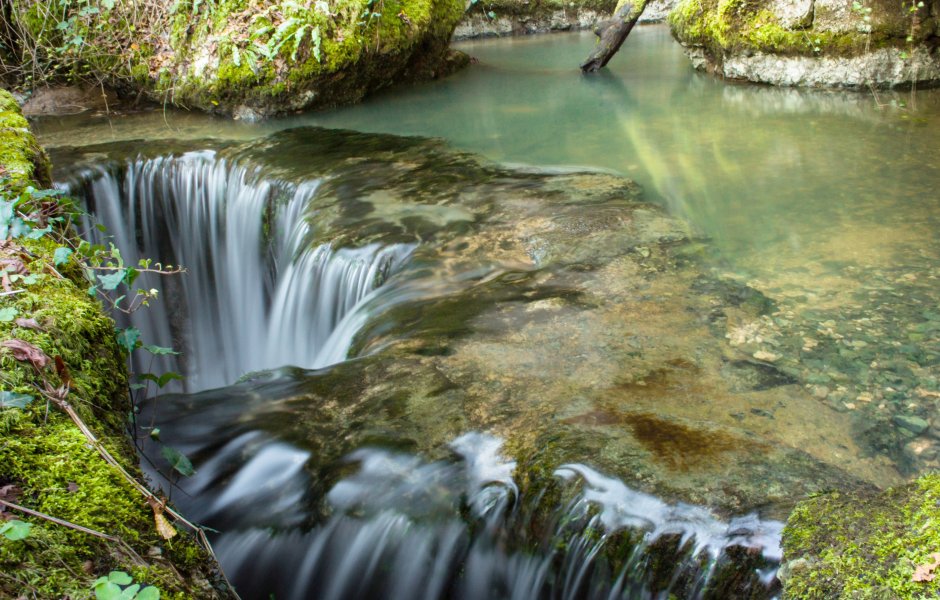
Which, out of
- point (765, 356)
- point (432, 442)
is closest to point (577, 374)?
point (432, 442)

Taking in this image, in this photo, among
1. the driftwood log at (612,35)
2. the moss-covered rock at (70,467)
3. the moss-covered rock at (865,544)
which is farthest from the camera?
the driftwood log at (612,35)

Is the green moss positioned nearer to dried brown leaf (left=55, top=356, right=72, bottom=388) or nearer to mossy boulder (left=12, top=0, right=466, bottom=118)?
mossy boulder (left=12, top=0, right=466, bottom=118)

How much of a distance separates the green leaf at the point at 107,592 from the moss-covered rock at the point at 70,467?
5.2 inches

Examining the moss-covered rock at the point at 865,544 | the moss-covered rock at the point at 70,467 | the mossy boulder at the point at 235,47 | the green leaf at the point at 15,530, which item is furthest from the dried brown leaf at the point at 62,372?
the mossy boulder at the point at 235,47

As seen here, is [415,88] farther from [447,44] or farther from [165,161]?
[165,161]

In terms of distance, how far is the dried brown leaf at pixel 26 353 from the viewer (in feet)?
6.89

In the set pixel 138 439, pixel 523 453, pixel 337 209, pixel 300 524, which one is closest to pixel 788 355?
pixel 523 453

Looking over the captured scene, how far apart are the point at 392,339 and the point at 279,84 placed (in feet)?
22.7

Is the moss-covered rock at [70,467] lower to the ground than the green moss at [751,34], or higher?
lower

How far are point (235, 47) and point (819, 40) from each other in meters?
7.53

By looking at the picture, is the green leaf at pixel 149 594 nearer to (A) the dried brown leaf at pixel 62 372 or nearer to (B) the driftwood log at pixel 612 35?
(A) the dried brown leaf at pixel 62 372

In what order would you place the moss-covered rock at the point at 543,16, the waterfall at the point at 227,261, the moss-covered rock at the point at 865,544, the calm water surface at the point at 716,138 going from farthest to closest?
the moss-covered rock at the point at 543,16
the waterfall at the point at 227,261
the calm water surface at the point at 716,138
the moss-covered rock at the point at 865,544

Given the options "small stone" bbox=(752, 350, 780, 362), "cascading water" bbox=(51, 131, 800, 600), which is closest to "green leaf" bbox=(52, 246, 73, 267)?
"cascading water" bbox=(51, 131, 800, 600)

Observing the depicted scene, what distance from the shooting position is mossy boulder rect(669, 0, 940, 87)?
8.58m
